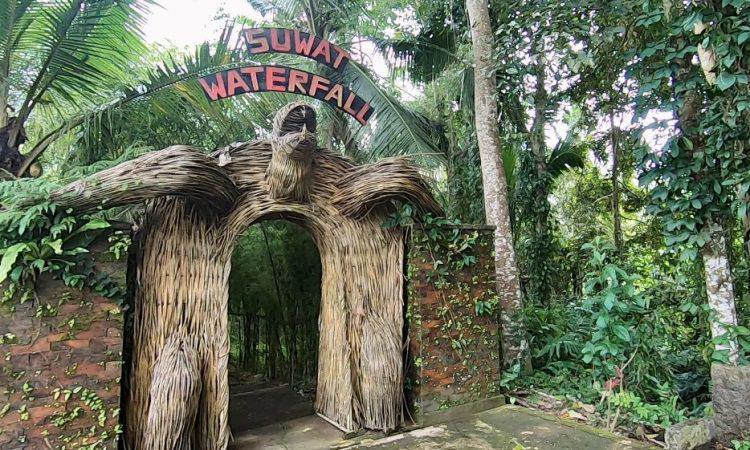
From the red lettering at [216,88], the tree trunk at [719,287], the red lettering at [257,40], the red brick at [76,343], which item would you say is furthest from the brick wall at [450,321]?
the red brick at [76,343]

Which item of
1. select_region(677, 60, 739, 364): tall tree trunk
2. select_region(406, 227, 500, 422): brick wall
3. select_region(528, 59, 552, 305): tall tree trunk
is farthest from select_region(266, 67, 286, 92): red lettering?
select_region(528, 59, 552, 305): tall tree trunk

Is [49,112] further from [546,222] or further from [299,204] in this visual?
[546,222]

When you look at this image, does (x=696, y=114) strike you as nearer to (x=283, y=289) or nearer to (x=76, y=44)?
(x=283, y=289)

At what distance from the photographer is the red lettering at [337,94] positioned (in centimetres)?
455

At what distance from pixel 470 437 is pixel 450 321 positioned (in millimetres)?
989

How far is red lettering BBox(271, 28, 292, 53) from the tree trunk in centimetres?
415

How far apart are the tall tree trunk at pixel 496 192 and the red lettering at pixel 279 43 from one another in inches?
79.7

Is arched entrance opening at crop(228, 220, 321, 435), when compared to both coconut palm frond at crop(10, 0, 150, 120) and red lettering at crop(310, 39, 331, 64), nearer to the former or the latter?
red lettering at crop(310, 39, 331, 64)

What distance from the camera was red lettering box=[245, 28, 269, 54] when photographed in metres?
4.29

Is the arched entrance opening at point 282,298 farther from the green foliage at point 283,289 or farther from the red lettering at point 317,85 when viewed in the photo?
the red lettering at point 317,85

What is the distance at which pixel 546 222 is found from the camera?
7160 millimetres

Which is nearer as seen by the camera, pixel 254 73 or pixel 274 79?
pixel 254 73

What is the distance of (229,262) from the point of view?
11.4 ft

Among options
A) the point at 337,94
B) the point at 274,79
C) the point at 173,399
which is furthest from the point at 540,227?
the point at 173,399
